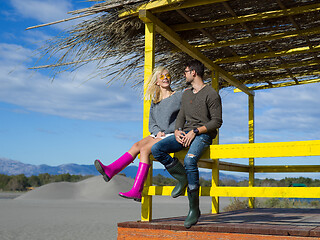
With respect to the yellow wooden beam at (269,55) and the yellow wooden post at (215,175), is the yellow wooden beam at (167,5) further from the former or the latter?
the yellow wooden post at (215,175)

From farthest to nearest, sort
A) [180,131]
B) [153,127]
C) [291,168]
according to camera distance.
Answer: [291,168]
[153,127]
[180,131]

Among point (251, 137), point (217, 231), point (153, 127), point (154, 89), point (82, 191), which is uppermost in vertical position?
point (154, 89)

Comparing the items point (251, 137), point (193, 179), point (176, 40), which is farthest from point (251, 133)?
point (193, 179)

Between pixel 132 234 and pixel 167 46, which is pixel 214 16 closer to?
pixel 167 46

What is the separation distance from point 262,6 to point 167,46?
65.8 inches

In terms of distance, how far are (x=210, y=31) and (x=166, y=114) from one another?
7.32 feet

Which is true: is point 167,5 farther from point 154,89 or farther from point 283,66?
point 283,66

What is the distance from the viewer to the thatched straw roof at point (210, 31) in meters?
5.66

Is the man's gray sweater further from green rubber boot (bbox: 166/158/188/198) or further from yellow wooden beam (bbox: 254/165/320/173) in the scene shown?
yellow wooden beam (bbox: 254/165/320/173)

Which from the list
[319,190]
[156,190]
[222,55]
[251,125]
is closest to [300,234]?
[319,190]

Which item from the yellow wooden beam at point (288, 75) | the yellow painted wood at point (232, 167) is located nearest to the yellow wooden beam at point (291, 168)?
the yellow painted wood at point (232, 167)

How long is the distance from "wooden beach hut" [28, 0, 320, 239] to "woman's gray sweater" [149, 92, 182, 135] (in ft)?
1.12

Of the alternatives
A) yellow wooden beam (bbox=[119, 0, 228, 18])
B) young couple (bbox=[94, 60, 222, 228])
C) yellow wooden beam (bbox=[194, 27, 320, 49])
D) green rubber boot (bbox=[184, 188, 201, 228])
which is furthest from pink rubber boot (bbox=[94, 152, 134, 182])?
yellow wooden beam (bbox=[194, 27, 320, 49])

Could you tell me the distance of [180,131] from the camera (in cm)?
457
